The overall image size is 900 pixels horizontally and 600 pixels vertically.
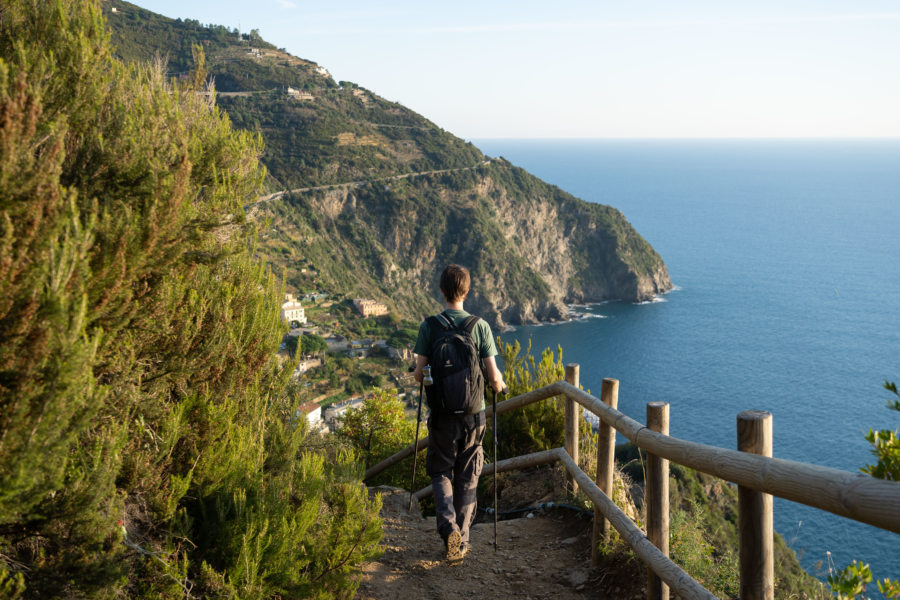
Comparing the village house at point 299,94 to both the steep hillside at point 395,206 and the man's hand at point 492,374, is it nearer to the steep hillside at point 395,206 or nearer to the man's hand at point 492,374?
the steep hillside at point 395,206

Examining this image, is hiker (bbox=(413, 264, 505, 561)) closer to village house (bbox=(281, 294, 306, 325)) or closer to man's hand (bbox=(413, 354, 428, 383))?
man's hand (bbox=(413, 354, 428, 383))

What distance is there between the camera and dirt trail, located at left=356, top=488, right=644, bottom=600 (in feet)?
11.6

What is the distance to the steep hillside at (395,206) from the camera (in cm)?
7694

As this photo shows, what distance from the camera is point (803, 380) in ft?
167

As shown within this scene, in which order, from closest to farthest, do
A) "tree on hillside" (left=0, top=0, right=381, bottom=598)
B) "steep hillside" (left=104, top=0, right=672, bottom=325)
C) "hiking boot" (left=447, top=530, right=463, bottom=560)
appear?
"tree on hillside" (left=0, top=0, right=381, bottom=598) → "hiking boot" (left=447, top=530, right=463, bottom=560) → "steep hillside" (left=104, top=0, right=672, bottom=325)

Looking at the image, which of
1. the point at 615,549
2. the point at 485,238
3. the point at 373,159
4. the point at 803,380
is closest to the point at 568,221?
the point at 485,238

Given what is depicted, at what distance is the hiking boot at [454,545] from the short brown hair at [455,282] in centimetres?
143

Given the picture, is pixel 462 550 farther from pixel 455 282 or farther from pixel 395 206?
pixel 395 206

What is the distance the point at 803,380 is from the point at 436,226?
51.0m

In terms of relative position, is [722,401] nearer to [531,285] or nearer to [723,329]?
[723,329]

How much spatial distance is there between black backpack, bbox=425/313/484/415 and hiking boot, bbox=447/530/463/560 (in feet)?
2.65

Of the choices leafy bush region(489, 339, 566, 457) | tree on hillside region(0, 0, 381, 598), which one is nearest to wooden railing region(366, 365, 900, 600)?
tree on hillside region(0, 0, 381, 598)

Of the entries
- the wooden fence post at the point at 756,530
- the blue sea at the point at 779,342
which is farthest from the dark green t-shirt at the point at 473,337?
the blue sea at the point at 779,342

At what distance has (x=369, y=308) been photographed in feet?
211
